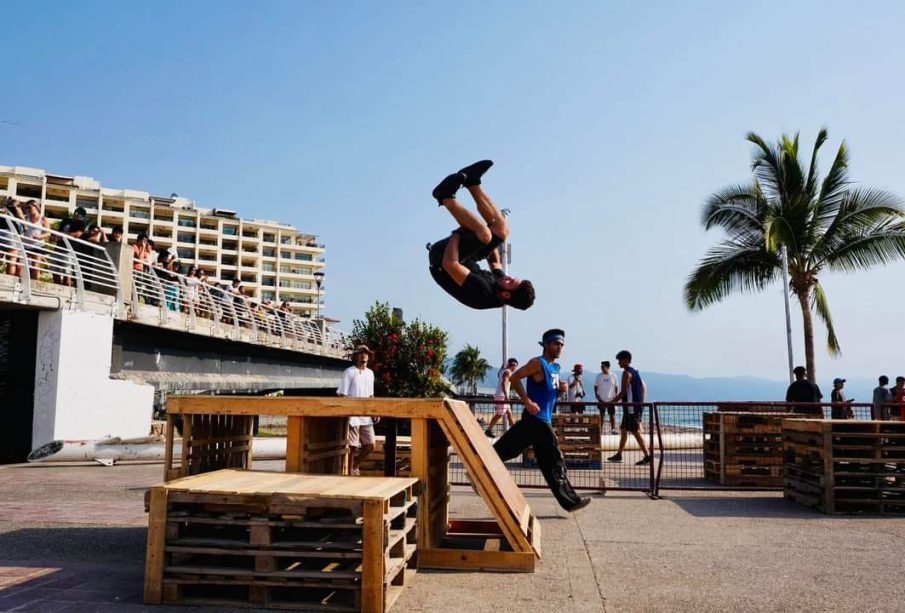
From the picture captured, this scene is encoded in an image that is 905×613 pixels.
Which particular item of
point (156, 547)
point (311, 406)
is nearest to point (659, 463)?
point (311, 406)

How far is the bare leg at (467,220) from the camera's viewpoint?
610 centimetres

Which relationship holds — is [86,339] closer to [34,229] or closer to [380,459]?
[34,229]

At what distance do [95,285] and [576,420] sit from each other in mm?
11560

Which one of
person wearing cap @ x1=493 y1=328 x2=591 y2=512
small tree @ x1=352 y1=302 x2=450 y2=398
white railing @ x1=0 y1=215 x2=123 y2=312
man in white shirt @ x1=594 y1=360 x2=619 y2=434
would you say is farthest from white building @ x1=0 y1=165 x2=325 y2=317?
person wearing cap @ x1=493 y1=328 x2=591 y2=512

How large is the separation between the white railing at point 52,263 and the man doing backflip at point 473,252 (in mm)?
10527

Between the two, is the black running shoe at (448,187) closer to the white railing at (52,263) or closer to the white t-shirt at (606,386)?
the white railing at (52,263)

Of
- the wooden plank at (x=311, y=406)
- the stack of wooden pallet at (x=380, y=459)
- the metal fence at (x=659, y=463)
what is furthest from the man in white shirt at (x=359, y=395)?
the wooden plank at (x=311, y=406)

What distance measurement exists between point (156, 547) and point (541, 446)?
4.17m

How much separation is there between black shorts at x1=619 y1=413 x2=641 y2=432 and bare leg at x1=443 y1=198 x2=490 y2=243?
6923 millimetres

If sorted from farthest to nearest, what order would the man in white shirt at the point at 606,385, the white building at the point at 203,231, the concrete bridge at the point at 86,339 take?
the white building at the point at 203,231 → the man in white shirt at the point at 606,385 → the concrete bridge at the point at 86,339

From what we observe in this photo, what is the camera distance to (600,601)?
16.4ft

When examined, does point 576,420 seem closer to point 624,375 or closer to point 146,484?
point 624,375

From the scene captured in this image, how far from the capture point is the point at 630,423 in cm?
1247

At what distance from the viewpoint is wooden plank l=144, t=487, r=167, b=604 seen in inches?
188
